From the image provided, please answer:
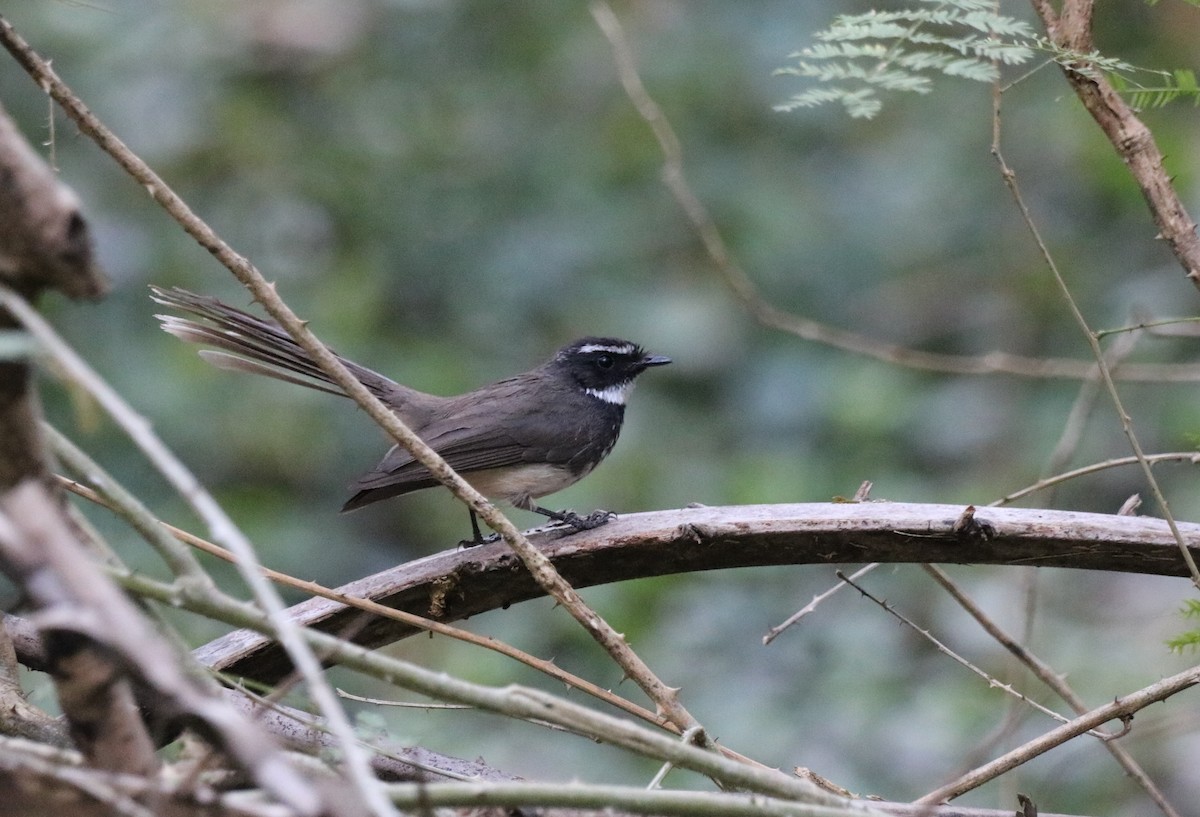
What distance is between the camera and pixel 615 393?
6438 mm

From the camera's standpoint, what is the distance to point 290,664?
131 inches

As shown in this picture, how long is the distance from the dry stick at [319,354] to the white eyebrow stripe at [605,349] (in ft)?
11.4

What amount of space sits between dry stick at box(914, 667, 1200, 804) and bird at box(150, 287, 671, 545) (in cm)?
248

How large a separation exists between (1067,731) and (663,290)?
572 cm

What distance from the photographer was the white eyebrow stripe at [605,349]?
6453mm

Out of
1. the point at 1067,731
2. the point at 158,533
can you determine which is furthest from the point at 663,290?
the point at 158,533

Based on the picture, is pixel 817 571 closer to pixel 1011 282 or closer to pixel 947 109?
pixel 1011 282

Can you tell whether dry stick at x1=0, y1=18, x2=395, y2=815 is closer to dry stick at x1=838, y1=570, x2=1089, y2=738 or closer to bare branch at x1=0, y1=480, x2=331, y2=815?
bare branch at x1=0, y1=480, x2=331, y2=815

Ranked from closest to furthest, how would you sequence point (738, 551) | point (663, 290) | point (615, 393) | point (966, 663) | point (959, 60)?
point (966, 663)
point (959, 60)
point (738, 551)
point (615, 393)
point (663, 290)

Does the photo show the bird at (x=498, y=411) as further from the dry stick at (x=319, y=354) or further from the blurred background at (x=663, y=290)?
the dry stick at (x=319, y=354)

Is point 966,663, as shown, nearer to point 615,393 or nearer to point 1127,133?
point 1127,133

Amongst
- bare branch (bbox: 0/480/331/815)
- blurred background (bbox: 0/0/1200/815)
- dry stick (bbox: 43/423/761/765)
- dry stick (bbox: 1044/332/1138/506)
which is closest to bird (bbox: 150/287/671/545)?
blurred background (bbox: 0/0/1200/815)

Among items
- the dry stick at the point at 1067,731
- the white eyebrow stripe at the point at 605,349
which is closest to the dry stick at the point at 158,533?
the dry stick at the point at 1067,731

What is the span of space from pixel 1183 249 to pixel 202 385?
5393 mm
